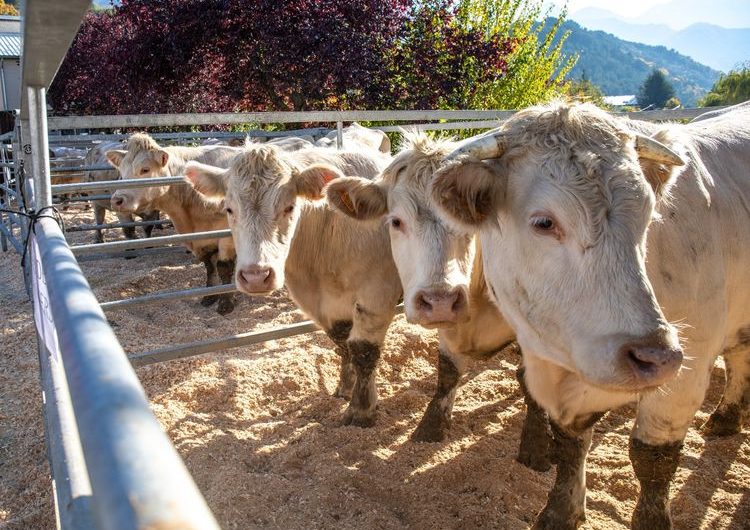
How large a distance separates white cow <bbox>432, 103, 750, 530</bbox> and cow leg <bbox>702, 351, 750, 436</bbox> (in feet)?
2.76

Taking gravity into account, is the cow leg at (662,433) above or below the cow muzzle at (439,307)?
below

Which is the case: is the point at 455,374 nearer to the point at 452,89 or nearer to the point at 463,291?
the point at 463,291

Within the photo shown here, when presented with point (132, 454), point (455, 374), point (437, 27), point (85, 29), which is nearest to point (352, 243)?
point (455, 374)

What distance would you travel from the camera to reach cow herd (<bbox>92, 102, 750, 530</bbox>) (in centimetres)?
184

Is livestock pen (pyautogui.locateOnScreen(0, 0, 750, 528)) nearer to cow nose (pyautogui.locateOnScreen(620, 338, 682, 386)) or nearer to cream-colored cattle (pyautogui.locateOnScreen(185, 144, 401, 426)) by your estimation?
cream-colored cattle (pyautogui.locateOnScreen(185, 144, 401, 426))

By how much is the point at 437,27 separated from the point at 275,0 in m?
3.42

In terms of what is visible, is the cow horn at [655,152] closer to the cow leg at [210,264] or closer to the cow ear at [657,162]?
the cow ear at [657,162]

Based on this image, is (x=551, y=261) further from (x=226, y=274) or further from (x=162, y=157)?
(x=162, y=157)

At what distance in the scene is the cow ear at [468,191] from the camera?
2039 mm

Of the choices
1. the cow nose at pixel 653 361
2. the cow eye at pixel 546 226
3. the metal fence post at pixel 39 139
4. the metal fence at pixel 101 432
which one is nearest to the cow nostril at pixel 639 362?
the cow nose at pixel 653 361

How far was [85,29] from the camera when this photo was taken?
20.0 m

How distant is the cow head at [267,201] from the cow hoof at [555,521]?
1764mm

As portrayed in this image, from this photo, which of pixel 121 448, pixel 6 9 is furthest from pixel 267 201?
pixel 6 9

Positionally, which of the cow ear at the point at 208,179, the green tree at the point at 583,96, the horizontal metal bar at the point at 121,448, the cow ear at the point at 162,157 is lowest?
the cow ear at the point at 162,157
